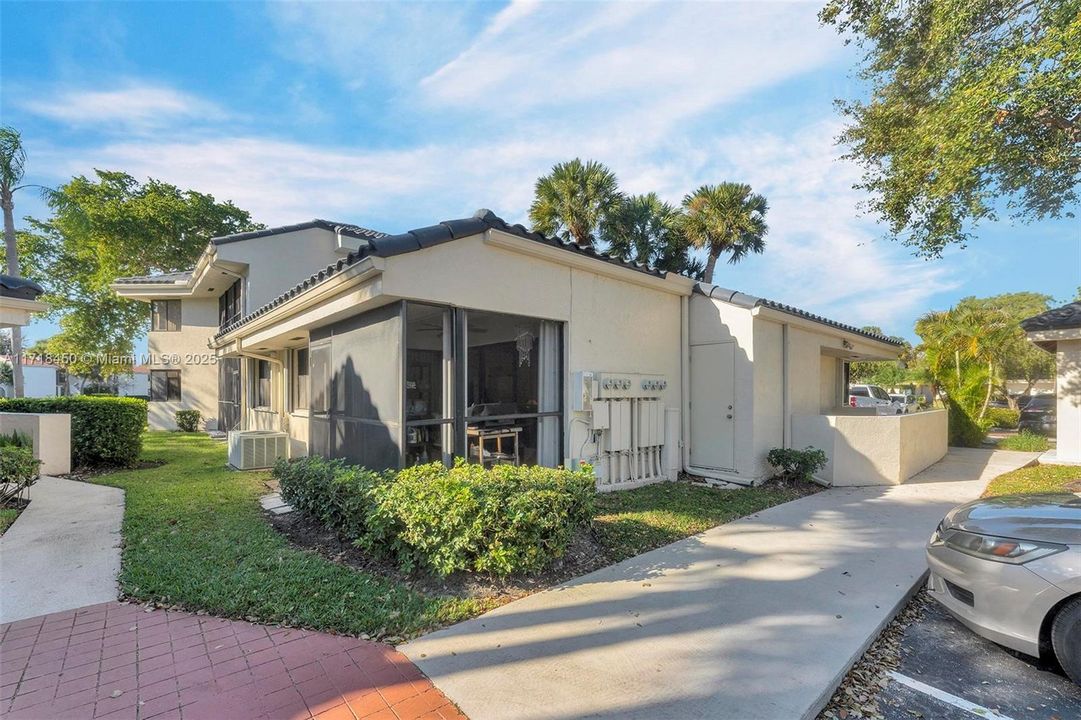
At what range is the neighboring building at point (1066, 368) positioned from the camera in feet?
31.9

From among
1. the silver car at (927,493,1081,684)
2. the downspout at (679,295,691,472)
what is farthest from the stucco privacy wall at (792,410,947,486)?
the silver car at (927,493,1081,684)

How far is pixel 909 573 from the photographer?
4.35 m

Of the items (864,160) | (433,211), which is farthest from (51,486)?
A: (864,160)

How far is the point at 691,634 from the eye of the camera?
10.6 feet

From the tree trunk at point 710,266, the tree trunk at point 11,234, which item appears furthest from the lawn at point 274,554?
the tree trunk at point 710,266

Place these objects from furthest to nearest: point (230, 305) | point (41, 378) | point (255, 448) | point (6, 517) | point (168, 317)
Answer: point (41, 378), point (168, 317), point (230, 305), point (255, 448), point (6, 517)

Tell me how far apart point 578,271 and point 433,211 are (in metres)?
5.22

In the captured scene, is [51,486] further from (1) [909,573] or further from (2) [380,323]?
(1) [909,573]

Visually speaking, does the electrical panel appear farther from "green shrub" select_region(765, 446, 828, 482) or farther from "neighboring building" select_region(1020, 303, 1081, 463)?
"neighboring building" select_region(1020, 303, 1081, 463)

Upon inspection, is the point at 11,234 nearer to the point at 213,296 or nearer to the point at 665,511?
the point at 213,296

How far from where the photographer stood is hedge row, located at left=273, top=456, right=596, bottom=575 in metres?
3.74

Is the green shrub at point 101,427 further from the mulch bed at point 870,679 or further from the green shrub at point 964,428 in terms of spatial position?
the green shrub at point 964,428

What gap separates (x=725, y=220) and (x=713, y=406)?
40.4 ft

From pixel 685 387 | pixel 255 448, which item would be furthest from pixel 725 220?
pixel 255 448
